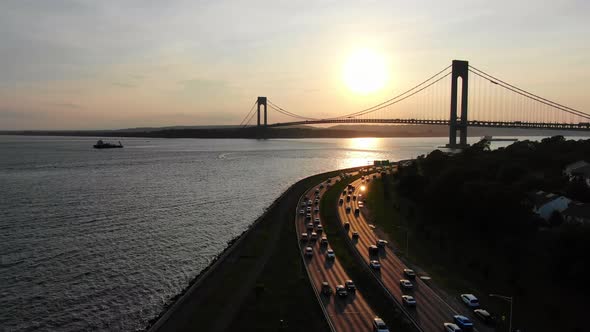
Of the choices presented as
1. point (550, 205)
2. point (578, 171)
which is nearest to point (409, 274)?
point (550, 205)

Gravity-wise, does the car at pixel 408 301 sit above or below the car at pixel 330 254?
below

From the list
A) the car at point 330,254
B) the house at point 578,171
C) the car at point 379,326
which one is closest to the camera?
the car at point 379,326

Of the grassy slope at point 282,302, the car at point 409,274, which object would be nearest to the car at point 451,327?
the grassy slope at point 282,302

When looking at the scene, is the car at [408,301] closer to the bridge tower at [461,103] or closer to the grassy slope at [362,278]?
the grassy slope at [362,278]

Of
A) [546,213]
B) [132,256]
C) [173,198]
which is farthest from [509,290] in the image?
[173,198]

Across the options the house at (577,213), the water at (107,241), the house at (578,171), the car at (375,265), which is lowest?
the water at (107,241)

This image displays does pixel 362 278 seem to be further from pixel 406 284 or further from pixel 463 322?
pixel 463 322

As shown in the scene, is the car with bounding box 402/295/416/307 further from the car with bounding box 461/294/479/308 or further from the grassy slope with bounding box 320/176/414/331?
the car with bounding box 461/294/479/308
